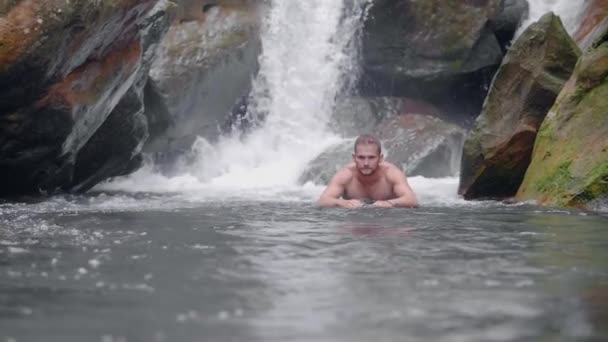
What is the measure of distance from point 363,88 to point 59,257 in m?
13.7

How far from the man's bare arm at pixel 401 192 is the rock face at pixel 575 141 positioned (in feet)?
4.94

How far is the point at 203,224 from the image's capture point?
681cm

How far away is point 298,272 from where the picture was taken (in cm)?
407

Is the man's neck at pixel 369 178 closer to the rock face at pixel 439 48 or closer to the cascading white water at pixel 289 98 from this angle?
the cascading white water at pixel 289 98

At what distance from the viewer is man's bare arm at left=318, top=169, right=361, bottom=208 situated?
827 centimetres

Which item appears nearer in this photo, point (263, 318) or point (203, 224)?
point (263, 318)

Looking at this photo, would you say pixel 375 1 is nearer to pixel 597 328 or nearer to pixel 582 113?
pixel 582 113

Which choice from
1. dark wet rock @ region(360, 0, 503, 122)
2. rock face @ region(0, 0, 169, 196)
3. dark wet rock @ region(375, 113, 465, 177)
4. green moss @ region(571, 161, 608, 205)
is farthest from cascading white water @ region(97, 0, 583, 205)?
green moss @ region(571, 161, 608, 205)

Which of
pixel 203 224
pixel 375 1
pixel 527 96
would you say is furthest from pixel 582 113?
pixel 375 1

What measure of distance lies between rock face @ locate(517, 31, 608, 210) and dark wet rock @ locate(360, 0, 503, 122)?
733 cm

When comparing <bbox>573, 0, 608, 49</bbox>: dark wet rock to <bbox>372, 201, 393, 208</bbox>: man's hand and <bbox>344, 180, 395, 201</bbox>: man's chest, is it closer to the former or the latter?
<bbox>344, 180, 395, 201</bbox>: man's chest

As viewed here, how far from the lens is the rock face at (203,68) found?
14867mm

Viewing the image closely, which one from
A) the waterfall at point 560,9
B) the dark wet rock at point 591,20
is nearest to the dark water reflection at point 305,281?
the dark wet rock at point 591,20

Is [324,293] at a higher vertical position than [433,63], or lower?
lower
